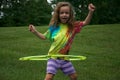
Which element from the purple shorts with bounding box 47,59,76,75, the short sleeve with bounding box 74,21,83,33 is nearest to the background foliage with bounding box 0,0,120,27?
the short sleeve with bounding box 74,21,83,33

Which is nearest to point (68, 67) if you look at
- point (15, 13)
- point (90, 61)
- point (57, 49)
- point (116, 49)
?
point (57, 49)

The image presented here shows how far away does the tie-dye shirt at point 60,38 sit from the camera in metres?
6.06

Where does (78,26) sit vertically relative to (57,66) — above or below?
above

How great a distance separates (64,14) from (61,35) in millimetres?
363

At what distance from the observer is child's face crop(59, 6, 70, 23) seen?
241 inches

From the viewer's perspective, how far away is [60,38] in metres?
6.07

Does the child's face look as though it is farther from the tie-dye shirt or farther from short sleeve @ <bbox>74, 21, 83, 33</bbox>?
short sleeve @ <bbox>74, 21, 83, 33</bbox>

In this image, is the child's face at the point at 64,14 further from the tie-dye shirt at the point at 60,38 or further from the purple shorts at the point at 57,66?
the purple shorts at the point at 57,66

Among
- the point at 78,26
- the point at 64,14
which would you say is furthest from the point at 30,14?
the point at 64,14

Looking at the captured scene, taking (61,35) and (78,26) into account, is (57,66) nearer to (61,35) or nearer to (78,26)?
(61,35)

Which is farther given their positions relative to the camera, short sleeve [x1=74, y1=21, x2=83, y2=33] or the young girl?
short sleeve [x1=74, y1=21, x2=83, y2=33]

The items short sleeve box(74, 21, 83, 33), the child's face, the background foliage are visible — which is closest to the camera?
the child's face

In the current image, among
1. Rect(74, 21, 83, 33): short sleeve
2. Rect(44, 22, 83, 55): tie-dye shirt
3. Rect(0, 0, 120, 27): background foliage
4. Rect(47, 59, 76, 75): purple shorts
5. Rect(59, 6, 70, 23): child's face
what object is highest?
Rect(59, 6, 70, 23): child's face

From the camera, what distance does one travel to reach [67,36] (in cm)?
613
